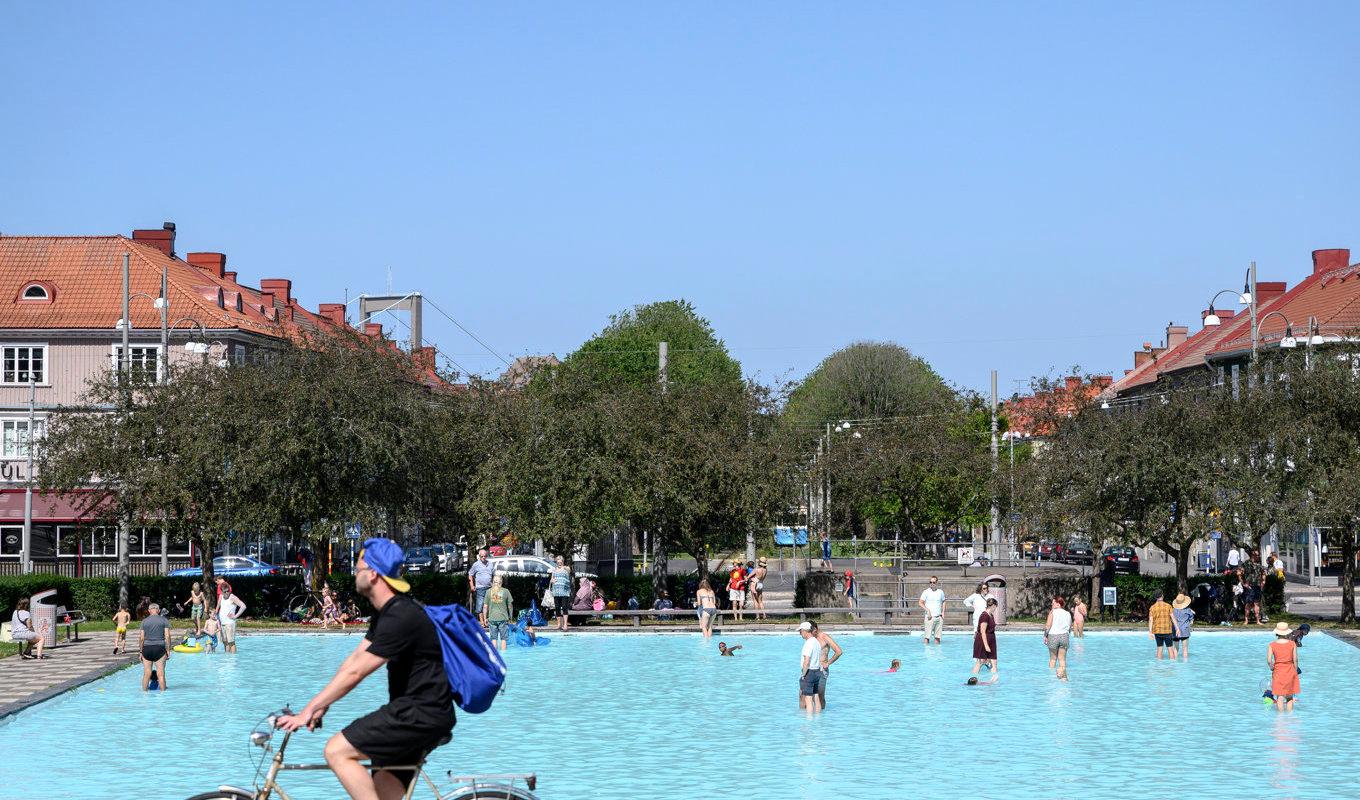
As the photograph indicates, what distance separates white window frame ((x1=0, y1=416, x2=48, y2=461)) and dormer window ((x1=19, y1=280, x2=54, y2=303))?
488 centimetres

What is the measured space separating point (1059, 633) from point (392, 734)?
20778mm

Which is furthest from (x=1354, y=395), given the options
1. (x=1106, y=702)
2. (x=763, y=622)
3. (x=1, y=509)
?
(x=1, y=509)

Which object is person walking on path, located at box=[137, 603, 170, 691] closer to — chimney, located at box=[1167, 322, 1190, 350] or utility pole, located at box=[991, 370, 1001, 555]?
utility pole, located at box=[991, 370, 1001, 555]

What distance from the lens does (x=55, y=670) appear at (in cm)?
2870

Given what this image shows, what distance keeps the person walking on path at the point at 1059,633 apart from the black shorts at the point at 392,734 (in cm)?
2007

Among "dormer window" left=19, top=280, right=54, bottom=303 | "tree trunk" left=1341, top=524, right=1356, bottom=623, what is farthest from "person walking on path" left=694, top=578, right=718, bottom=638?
"dormer window" left=19, top=280, right=54, bottom=303

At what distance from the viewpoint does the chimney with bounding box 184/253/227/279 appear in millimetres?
74562

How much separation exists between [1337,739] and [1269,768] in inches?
113

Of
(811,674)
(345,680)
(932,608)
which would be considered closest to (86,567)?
(932,608)

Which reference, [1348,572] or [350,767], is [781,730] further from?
[1348,572]

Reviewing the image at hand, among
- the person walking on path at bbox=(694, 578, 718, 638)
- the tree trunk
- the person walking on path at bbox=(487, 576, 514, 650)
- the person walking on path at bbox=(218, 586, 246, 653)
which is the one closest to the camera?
the person walking on path at bbox=(218, 586, 246, 653)

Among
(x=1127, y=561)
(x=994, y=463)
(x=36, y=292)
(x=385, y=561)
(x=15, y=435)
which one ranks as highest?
(x=36, y=292)

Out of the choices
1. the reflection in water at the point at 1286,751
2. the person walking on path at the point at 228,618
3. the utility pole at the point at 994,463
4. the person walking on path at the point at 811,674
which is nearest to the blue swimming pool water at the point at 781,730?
the reflection in water at the point at 1286,751

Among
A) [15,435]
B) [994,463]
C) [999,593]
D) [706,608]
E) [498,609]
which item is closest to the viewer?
[498,609]
